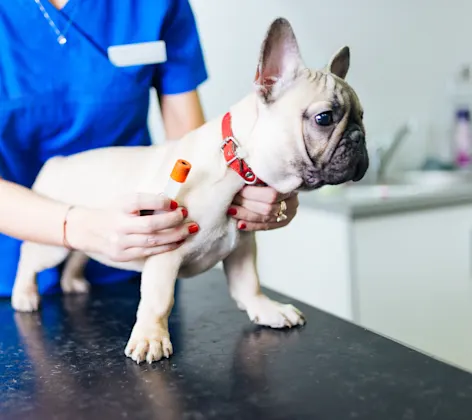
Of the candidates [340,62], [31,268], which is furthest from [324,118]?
[31,268]

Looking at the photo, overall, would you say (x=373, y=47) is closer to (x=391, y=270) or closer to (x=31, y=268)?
(x=391, y=270)

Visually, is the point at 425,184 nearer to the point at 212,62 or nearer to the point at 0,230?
the point at 212,62

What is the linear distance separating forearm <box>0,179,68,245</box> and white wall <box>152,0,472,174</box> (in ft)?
3.10

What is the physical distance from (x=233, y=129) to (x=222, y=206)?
96mm

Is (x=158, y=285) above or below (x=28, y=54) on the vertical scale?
below

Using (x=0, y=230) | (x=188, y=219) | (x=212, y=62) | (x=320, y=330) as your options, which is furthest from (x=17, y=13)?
(x=212, y=62)

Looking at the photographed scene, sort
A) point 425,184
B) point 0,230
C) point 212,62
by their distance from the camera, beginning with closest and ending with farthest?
point 0,230 < point 212,62 < point 425,184

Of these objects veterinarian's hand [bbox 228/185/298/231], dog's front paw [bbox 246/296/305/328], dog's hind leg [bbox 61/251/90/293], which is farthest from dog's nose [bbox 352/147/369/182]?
dog's hind leg [bbox 61/251/90/293]

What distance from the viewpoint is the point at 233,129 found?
2.64ft

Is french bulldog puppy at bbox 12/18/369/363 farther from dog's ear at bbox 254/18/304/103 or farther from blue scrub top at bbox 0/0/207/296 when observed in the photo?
blue scrub top at bbox 0/0/207/296

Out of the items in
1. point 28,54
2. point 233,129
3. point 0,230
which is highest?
point 28,54

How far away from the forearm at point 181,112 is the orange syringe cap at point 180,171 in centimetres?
39

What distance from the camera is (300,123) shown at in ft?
2.44

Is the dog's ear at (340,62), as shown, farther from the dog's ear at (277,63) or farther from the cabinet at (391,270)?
the cabinet at (391,270)
